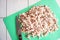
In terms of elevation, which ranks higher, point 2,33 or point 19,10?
point 19,10

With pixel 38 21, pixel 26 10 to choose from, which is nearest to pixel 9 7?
pixel 26 10

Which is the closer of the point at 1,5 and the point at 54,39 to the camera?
the point at 54,39

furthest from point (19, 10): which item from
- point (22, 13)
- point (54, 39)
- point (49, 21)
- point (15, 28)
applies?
point (54, 39)

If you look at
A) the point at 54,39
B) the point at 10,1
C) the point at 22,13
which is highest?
the point at 10,1

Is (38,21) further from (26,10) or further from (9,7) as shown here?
(9,7)

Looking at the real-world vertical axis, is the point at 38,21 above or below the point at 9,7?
below

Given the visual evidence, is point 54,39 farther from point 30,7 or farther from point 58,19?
point 30,7
